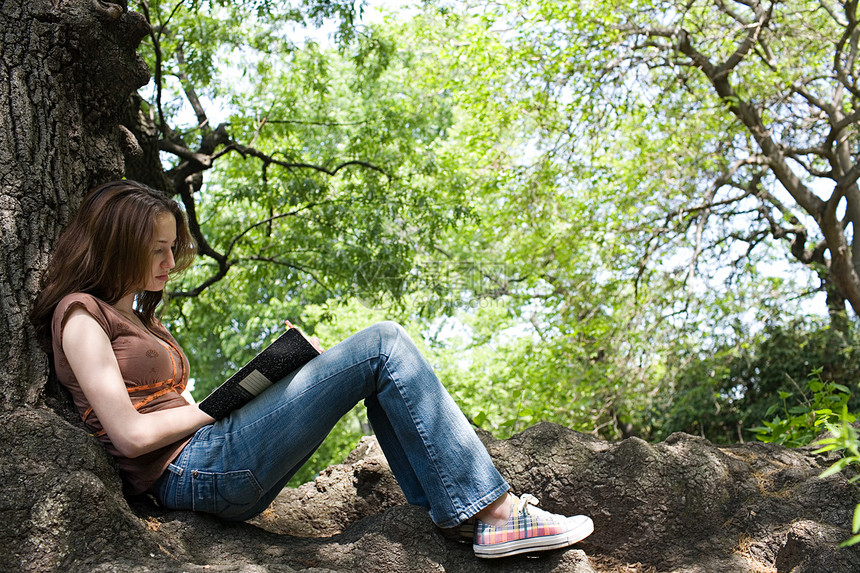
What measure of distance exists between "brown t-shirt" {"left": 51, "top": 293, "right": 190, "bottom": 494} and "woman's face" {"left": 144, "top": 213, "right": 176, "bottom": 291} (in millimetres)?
170

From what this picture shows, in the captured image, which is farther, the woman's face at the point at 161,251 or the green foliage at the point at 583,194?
the green foliage at the point at 583,194

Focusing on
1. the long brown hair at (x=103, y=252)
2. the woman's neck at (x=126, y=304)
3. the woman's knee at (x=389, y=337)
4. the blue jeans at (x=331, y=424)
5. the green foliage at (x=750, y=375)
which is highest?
the long brown hair at (x=103, y=252)

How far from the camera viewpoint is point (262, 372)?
2389 millimetres

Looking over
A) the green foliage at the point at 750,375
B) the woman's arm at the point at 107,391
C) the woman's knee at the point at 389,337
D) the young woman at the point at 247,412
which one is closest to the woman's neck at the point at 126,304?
the young woman at the point at 247,412

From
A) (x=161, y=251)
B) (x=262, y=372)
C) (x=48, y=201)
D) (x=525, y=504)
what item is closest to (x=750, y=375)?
(x=525, y=504)

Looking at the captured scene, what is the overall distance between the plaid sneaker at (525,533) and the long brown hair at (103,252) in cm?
138

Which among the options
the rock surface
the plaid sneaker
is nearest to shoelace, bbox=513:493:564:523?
the plaid sneaker

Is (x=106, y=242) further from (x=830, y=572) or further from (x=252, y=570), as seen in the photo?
(x=830, y=572)

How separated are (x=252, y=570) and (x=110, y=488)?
1.68 ft

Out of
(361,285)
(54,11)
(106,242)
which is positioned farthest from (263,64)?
(106,242)

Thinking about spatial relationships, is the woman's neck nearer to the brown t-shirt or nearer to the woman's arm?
the brown t-shirt

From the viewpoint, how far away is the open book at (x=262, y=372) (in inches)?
93.1

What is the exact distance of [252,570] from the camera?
2031 millimetres

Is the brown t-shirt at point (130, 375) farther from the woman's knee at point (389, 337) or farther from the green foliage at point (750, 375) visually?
the green foliage at point (750, 375)
